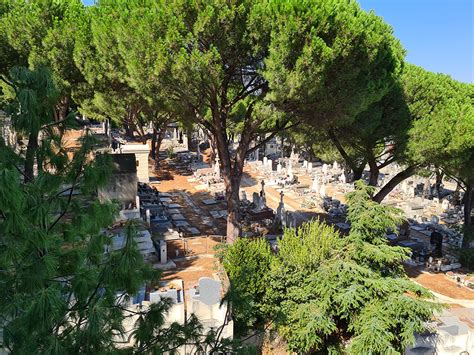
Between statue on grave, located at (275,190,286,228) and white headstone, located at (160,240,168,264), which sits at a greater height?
statue on grave, located at (275,190,286,228)

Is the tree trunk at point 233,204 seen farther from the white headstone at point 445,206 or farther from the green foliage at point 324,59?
the white headstone at point 445,206

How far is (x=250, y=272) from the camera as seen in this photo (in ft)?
32.6

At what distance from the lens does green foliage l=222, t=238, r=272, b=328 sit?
959 centimetres

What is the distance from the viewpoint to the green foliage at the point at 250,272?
31.4 ft

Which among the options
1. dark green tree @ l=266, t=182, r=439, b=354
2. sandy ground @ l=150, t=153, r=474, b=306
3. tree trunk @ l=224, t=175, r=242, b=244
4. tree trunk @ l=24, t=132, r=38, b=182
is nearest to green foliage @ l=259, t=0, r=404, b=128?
dark green tree @ l=266, t=182, r=439, b=354

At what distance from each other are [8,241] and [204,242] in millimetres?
12186

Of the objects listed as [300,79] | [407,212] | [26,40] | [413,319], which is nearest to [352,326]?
[413,319]

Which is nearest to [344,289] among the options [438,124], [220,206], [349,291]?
[349,291]

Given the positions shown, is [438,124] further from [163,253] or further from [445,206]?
[445,206]

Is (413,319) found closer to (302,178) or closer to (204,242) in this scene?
(204,242)

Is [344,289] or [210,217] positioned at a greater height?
[344,289]

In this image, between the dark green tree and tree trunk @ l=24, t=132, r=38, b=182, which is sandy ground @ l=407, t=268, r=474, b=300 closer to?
the dark green tree

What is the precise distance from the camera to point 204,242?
15711 millimetres

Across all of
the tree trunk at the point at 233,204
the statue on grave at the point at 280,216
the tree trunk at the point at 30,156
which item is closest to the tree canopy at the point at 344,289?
the tree trunk at the point at 233,204
